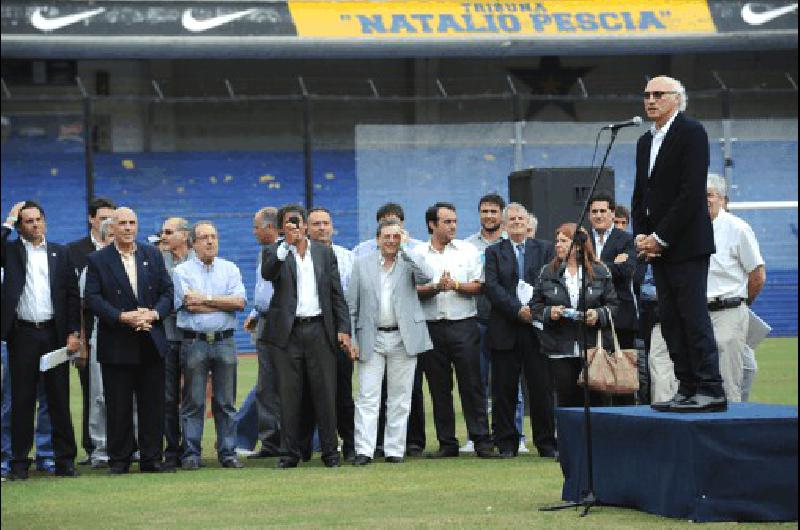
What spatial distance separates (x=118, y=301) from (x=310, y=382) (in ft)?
5.61

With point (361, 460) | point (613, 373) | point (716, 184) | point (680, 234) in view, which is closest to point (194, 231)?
point (361, 460)

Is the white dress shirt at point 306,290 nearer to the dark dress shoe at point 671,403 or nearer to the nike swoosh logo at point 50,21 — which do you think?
the dark dress shoe at point 671,403

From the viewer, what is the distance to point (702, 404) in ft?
32.6

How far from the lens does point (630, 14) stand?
102 feet

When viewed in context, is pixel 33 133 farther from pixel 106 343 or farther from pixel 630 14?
pixel 106 343

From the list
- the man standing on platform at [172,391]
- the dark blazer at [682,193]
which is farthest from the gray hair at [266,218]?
the dark blazer at [682,193]

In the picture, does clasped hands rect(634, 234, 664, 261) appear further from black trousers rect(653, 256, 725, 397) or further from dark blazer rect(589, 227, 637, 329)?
dark blazer rect(589, 227, 637, 329)

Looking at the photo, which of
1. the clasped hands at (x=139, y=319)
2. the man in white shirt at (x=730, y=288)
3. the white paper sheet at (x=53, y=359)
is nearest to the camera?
the man in white shirt at (x=730, y=288)

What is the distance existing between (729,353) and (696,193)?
2410mm

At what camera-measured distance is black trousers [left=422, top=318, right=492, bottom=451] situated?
1454 centimetres

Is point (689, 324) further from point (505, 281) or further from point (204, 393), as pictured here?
point (204, 393)

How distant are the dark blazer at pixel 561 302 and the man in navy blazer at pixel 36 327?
365cm

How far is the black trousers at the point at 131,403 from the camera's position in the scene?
13.5 m

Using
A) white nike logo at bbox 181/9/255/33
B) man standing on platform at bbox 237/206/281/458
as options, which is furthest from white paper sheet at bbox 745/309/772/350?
white nike logo at bbox 181/9/255/33
